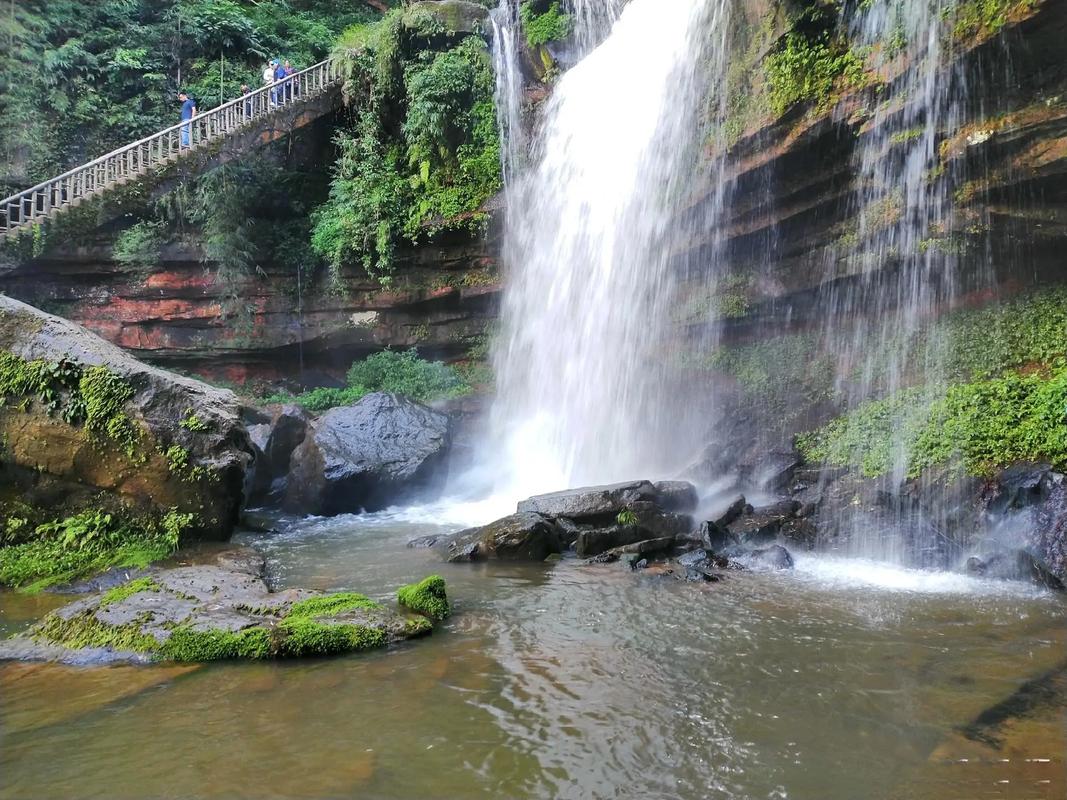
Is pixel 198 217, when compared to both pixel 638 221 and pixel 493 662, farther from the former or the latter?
pixel 493 662

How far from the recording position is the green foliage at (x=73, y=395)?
841cm

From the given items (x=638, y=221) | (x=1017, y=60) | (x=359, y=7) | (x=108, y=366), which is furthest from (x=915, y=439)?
(x=359, y=7)

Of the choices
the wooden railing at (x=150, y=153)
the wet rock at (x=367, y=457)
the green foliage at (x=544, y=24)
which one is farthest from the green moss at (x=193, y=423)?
the green foliage at (x=544, y=24)

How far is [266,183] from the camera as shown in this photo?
745 inches

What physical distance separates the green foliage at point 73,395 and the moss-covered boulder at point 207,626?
296 cm

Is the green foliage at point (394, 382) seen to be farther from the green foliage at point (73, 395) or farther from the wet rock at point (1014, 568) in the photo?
the wet rock at point (1014, 568)

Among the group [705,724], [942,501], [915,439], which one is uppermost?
[915,439]

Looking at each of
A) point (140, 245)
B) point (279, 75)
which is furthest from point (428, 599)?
point (279, 75)

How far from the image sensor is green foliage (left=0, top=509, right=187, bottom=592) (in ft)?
24.6

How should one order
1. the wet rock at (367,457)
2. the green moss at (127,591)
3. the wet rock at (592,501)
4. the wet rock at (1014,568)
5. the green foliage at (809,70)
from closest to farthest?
1. the green moss at (127,591)
2. the wet rock at (1014,568)
3. the wet rock at (592,501)
4. the green foliage at (809,70)
5. the wet rock at (367,457)

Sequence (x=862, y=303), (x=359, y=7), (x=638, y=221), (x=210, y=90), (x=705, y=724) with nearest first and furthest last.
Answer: (x=705, y=724) < (x=862, y=303) < (x=638, y=221) < (x=210, y=90) < (x=359, y=7)

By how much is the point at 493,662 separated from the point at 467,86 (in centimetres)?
1562

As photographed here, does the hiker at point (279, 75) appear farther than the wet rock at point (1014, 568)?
Yes

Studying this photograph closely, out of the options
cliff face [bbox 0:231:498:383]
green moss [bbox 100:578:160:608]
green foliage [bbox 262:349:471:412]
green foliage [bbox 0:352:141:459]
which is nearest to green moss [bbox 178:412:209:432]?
green foliage [bbox 0:352:141:459]
